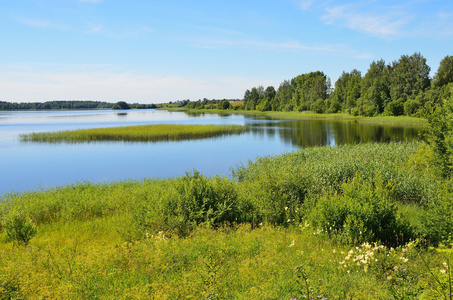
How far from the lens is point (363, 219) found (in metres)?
9.10

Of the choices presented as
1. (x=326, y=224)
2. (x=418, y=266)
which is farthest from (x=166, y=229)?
(x=418, y=266)

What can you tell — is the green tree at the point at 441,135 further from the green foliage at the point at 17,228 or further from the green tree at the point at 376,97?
the green tree at the point at 376,97

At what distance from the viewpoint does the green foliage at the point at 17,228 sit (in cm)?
917

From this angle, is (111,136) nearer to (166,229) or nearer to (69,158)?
(69,158)

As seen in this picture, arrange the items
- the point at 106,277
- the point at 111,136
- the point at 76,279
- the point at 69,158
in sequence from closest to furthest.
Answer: the point at 76,279, the point at 106,277, the point at 69,158, the point at 111,136

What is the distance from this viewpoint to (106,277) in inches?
254

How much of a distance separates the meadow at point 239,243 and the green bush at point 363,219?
4 cm

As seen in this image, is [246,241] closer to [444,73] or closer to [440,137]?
[440,137]

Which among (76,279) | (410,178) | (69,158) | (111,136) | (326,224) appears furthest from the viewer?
(111,136)

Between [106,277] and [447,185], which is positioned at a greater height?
[447,185]

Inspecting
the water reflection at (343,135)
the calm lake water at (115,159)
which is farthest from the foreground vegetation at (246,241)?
the water reflection at (343,135)

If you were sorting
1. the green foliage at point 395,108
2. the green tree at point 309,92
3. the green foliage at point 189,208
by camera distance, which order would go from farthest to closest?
the green tree at point 309,92 → the green foliage at point 395,108 → the green foliage at point 189,208

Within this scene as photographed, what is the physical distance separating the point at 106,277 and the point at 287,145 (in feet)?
124

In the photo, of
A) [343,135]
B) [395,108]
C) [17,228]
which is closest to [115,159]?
[17,228]
